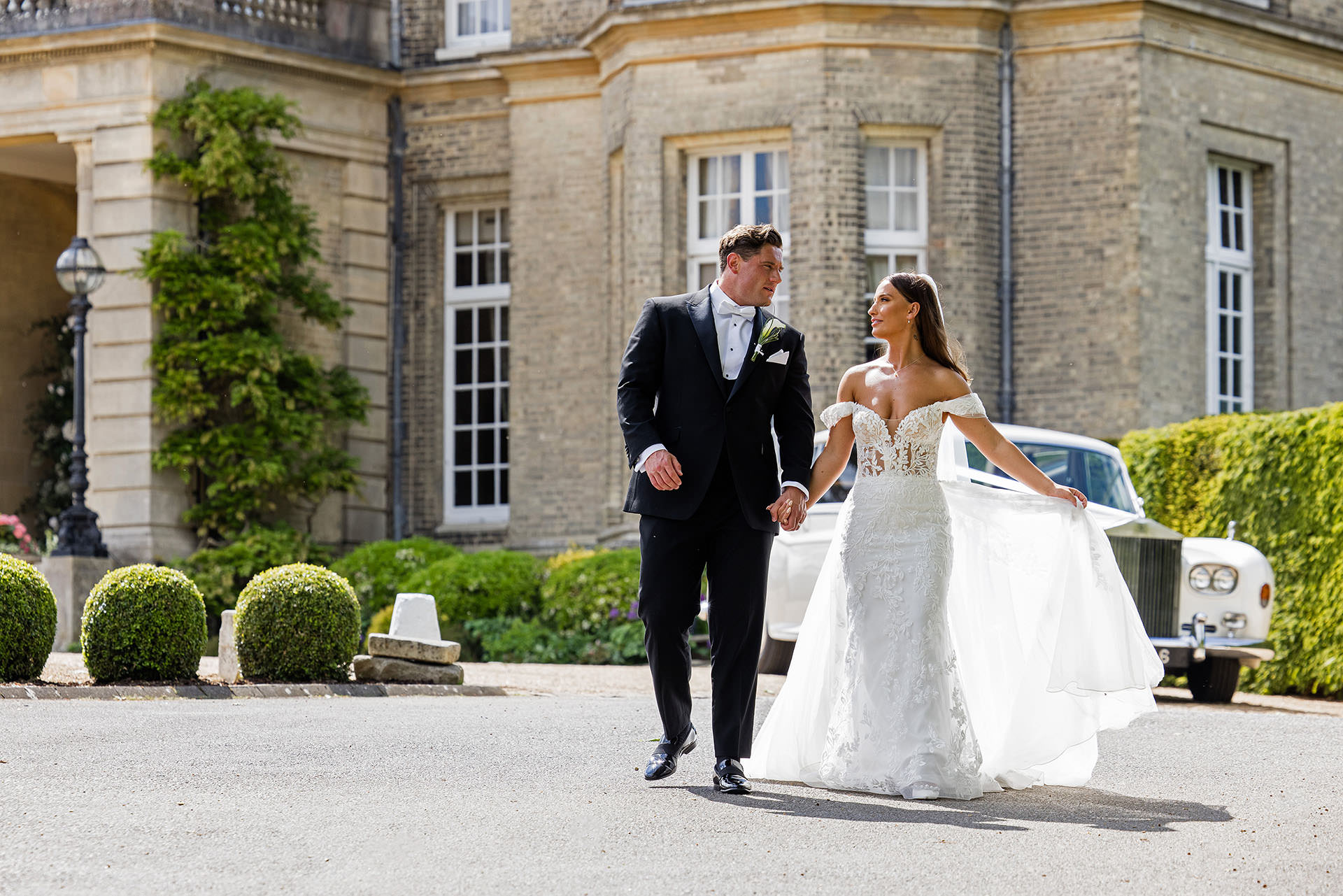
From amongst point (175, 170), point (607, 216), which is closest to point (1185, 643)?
point (607, 216)

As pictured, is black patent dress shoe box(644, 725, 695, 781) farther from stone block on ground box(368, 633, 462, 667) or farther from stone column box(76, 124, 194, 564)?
stone column box(76, 124, 194, 564)

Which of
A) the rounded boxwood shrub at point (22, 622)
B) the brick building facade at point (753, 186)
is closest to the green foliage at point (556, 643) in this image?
the brick building facade at point (753, 186)

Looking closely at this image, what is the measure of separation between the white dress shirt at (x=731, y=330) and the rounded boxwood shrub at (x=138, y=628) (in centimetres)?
532

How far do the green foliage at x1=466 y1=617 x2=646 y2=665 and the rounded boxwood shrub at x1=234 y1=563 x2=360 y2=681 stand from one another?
433cm

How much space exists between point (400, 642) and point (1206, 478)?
20.9ft

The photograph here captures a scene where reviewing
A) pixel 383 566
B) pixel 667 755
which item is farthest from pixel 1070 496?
pixel 383 566

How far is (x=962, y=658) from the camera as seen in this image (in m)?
6.95

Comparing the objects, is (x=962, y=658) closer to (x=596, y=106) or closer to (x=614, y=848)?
(x=614, y=848)

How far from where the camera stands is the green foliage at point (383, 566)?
56.9ft

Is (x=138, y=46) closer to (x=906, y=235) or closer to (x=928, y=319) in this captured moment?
(x=906, y=235)

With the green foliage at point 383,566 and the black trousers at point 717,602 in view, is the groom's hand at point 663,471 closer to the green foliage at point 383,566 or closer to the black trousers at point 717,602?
the black trousers at point 717,602

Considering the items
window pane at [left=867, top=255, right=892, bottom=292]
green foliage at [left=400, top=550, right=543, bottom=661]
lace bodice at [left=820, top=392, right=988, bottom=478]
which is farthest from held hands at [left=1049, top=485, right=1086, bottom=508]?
window pane at [left=867, top=255, right=892, bottom=292]

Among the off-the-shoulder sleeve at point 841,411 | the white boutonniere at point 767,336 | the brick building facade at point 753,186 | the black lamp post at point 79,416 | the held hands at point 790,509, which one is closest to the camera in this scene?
the held hands at point 790,509

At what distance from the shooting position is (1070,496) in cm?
705
